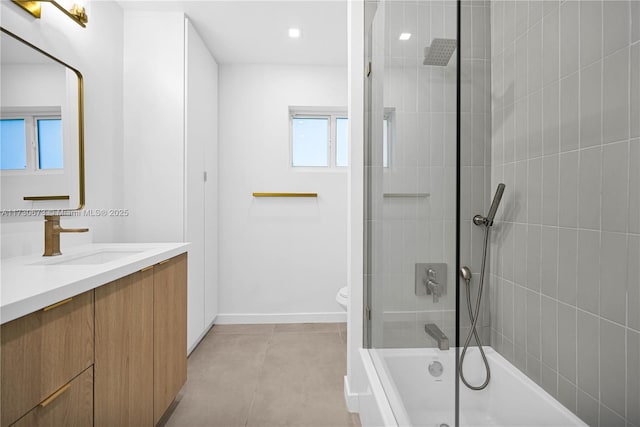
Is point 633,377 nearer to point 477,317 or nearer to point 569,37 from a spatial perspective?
point 477,317

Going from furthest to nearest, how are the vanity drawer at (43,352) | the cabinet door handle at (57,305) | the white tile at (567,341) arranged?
the white tile at (567,341), the cabinet door handle at (57,305), the vanity drawer at (43,352)

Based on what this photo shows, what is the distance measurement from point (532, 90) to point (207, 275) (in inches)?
99.3

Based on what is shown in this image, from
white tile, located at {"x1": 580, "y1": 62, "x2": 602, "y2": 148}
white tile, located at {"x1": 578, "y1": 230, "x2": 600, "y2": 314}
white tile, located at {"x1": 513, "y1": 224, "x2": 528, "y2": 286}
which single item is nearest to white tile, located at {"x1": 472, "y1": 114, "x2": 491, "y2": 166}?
white tile, located at {"x1": 513, "y1": 224, "x2": 528, "y2": 286}

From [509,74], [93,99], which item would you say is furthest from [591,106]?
[93,99]

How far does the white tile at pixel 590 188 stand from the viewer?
1.09 meters

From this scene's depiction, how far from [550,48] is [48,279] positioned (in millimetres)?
1990

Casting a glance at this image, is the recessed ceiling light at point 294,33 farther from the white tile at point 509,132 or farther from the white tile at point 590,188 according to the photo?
the white tile at point 590,188

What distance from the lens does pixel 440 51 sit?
2.79 feet

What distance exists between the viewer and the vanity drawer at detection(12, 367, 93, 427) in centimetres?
82

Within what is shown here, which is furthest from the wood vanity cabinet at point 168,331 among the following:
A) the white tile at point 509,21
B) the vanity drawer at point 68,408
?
the white tile at point 509,21

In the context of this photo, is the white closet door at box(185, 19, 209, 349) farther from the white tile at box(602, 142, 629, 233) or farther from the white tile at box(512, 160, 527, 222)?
the white tile at box(602, 142, 629, 233)

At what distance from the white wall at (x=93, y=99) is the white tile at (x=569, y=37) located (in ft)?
7.53

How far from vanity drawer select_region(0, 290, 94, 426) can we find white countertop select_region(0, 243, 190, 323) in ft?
0.11

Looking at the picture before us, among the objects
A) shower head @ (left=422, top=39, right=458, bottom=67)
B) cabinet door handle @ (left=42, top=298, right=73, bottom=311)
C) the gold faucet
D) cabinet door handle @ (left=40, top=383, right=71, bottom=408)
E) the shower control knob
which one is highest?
shower head @ (left=422, top=39, right=458, bottom=67)
